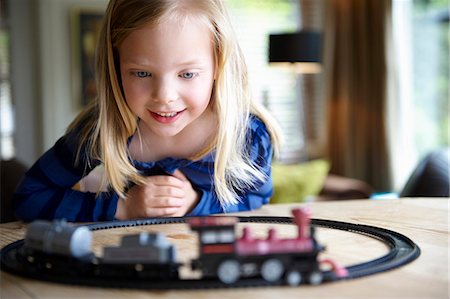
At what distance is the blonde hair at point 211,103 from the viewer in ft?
3.60

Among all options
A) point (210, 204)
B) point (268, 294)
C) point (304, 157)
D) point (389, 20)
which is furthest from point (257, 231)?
point (304, 157)

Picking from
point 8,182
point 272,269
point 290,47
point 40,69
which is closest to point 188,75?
point 272,269

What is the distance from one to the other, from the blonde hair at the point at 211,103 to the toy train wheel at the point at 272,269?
20.0 inches

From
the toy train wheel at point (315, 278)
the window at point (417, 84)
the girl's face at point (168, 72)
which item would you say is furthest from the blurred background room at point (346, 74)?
the toy train wheel at point (315, 278)

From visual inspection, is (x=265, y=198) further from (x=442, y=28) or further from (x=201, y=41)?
(x=442, y=28)

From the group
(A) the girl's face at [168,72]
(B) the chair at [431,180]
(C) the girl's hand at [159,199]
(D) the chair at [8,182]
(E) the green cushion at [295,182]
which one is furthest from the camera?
(E) the green cushion at [295,182]

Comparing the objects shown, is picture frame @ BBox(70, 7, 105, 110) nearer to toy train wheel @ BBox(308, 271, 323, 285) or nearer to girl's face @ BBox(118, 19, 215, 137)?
girl's face @ BBox(118, 19, 215, 137)

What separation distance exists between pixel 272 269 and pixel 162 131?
0.49 metres

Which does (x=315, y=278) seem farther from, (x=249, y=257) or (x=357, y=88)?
(x=357, y=88)

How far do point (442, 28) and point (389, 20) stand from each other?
33 cm

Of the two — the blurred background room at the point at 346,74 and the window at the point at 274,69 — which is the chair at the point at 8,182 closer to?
the blurred background room at the point at 346,74

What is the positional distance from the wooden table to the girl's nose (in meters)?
0.21

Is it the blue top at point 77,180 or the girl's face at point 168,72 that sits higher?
the girl's face at point 168,72

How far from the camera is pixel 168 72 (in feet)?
3.27
